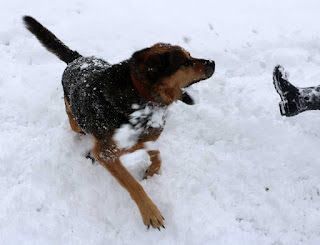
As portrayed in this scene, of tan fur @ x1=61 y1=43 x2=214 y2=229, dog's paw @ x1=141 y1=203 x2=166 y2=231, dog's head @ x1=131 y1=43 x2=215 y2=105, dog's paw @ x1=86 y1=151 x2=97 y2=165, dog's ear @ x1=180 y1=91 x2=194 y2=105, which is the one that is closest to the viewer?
dog's head @ x1=131 y1=43 x2=215 y2=105

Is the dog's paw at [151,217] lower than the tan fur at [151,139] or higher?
lower

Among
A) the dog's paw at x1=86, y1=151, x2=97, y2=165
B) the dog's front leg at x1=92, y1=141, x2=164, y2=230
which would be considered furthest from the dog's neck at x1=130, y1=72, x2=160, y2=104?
the dog's paw at x1=86, y1=151, x2=97, y2=165

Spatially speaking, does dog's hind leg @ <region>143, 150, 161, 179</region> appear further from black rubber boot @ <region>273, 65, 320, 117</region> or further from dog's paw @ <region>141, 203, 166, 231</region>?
black rubber boot @ <region>273, 65, 320, 117</region>

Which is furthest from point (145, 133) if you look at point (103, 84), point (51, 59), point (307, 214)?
point (51, 59)

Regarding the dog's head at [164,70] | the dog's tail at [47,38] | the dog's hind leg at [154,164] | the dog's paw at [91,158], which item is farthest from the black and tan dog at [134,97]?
the dog's tail at [47,38]

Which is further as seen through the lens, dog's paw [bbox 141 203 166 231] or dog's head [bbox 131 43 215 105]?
dog's paw [bbox 141 203 166 231]

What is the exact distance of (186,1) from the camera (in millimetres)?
6012

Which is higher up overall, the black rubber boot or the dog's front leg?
the black rubber boot

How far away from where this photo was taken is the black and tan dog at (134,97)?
2.39 metres

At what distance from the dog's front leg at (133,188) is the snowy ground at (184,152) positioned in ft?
0.50

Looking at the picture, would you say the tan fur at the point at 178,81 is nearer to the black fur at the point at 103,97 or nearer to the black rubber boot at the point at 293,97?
the black fur at the point at 103,97

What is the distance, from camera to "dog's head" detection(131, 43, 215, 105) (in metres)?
2.35

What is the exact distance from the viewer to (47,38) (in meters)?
3.34

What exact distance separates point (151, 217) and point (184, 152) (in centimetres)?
104
